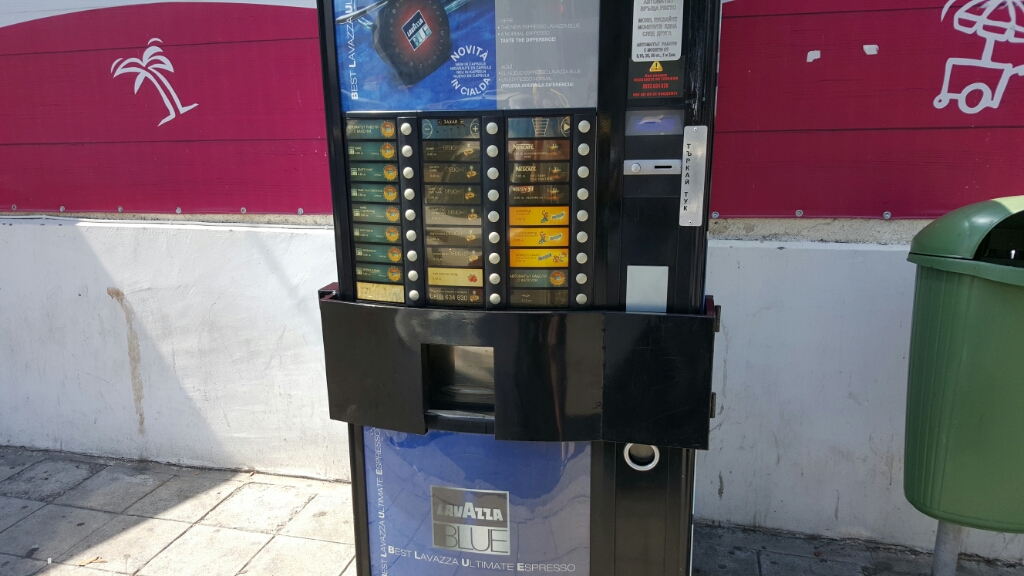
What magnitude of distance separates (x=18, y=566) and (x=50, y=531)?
0.85ft

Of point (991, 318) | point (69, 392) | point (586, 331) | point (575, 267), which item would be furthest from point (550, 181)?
point (69, 392)

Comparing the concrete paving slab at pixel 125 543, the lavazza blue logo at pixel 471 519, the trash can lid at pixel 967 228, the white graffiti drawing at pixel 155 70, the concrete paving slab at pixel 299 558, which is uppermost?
the white graffiti drawing at pixel 155 70

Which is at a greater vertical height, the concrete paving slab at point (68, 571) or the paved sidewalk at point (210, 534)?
the paved sidewalk at point (210, 534)

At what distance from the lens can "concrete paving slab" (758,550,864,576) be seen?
2.65 metres

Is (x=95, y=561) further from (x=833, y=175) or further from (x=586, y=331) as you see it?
(x=833, y=175)

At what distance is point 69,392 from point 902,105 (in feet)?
13.9

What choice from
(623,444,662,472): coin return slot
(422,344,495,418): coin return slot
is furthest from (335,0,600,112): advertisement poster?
(623,444,662,472): coin return slot

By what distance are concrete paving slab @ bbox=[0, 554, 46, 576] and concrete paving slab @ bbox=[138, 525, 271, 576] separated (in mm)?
452

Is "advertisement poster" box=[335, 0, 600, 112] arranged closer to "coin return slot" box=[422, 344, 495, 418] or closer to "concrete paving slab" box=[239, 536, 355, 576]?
"coin return slot" box=[422, 344, 495, 418]

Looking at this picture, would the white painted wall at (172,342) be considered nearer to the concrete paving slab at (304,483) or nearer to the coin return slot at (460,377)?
the concrete paving slab at (304,483)

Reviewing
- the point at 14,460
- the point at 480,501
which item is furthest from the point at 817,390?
the point at 14,460

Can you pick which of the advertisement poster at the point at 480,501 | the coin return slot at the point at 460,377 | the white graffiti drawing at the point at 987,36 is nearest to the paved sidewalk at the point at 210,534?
the advertisement poster at the point at 480,501

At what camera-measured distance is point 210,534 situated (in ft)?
9.72

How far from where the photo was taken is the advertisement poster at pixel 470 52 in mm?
1531
